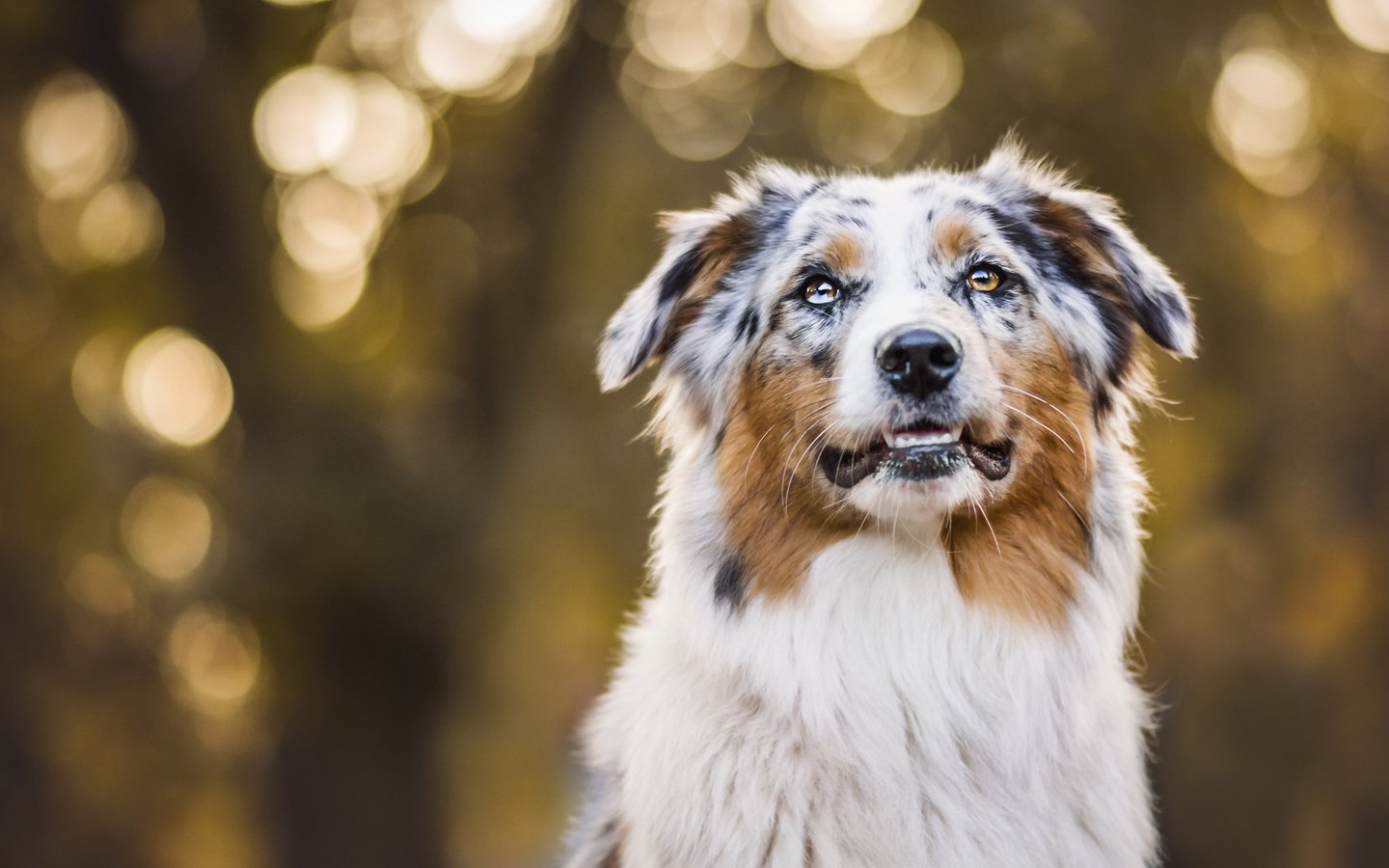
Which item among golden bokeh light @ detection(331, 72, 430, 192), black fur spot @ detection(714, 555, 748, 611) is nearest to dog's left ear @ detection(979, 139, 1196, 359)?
black fur spot @ detection(714, 555, 748, 611)

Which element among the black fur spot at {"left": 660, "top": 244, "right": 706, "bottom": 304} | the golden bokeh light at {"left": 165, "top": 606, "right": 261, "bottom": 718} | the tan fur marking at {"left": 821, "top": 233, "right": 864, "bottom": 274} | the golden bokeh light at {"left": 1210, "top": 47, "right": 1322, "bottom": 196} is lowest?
the golden bokeh light at {"left": 165, "top": 606, "right": 261, "bottom": 718}

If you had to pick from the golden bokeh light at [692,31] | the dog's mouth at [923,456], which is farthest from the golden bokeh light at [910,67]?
the dog's mouth at [923,456]

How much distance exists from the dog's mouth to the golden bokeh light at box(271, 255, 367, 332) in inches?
248

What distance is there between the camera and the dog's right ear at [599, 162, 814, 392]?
11.1ft

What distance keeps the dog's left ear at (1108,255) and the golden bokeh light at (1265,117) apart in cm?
441

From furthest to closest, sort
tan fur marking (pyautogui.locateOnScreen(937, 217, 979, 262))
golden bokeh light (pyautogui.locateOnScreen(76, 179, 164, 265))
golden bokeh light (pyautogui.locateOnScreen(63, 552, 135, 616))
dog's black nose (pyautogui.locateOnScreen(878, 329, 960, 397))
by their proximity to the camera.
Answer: golden bokeh light (pyautogui.locateOnScreen(63, 552, 135, 616)), golden bokeh light (pyautogui.locateOnScreen(76, 179, 164, 265)), tan fur marking (pyautogui.locateOnScreen(937, 217, 979, 262)), dog's black nose (pyautogui.locateOnScreen(878, 329, 960, 397))

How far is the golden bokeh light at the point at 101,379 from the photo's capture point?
30.3ft

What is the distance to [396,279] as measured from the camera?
28.1ft

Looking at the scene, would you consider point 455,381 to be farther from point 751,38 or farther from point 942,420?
point 942,420

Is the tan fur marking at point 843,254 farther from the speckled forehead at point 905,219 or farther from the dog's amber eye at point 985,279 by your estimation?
the dog's amber eye at point 985,279

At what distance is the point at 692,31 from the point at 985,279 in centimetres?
552

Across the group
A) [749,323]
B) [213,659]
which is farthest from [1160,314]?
[213,659]

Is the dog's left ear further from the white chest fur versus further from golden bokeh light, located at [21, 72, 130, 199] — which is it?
golden bokeh light, located at [21, 72, 130, 199]

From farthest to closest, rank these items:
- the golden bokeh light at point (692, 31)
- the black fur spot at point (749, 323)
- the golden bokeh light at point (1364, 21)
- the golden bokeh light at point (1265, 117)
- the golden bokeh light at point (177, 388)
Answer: the golden bokeh light at point (177, 388) < the golden bokeh light at point (692, 31) < the golden bokeh light at point (1265, 117) < the golden bokeh light at point (1364, 21) < the black fur spot at point (749, 323)
